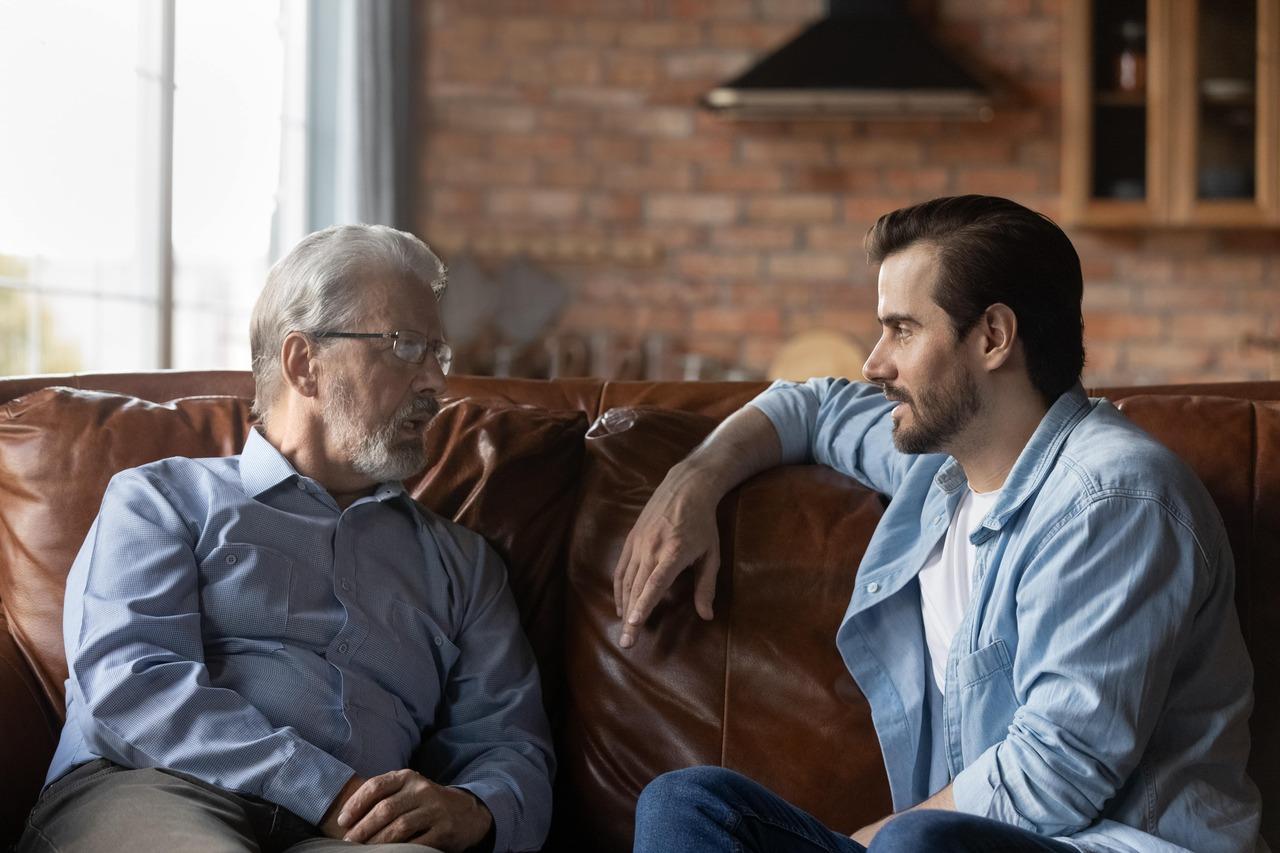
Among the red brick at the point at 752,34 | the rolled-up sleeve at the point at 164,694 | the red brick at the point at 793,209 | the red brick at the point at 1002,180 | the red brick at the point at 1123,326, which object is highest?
the red brick at the point at 752,34

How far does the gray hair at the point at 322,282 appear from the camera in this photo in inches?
68.7

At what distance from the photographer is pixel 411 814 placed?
148 cm

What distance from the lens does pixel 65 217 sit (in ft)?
10.2

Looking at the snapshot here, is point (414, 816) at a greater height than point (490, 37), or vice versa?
point (490, 37)

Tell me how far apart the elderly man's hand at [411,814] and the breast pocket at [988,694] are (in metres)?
0.58

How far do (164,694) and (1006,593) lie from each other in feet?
3.11

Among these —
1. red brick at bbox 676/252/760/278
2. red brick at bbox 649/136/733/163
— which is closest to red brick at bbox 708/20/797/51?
red brick at bbox 649/136/733/163

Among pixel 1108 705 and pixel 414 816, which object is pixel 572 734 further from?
pixel 1108 705

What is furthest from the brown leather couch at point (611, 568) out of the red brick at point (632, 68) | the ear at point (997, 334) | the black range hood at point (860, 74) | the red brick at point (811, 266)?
the red brick at point (632, 68)

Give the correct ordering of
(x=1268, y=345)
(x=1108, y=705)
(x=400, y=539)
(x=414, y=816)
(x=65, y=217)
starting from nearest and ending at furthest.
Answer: (x=1108, y=705) → (x=414, y=816) → (x=400, y=539) → (x=65, y=217) → (x=1268, y=345)

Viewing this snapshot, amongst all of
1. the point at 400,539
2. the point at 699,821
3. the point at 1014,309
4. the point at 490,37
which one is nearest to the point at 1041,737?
the point at 699,821

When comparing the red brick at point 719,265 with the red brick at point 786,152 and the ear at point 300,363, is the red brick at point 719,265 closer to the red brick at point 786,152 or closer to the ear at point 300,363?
the red brick at point 786,152

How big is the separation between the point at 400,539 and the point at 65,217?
1.82 m

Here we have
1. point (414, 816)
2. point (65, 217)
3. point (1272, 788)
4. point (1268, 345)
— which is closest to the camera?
point (414, 816)
